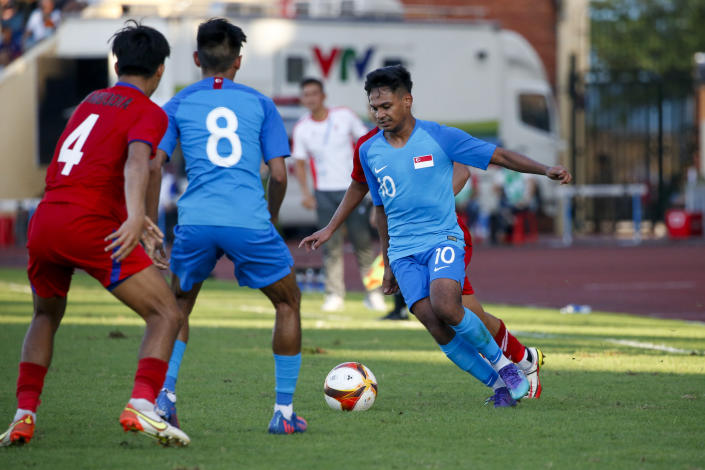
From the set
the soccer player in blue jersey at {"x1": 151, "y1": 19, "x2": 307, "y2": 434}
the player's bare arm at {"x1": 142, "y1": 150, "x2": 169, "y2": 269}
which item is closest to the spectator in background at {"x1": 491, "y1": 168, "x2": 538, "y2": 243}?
the soccer player in blue jersey at {"x1": 151, "y1": 19, "x2": 307, "y2": 434}

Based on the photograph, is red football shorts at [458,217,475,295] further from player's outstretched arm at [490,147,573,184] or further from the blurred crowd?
the blurred crowd

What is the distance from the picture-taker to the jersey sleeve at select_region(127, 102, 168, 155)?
216 inches

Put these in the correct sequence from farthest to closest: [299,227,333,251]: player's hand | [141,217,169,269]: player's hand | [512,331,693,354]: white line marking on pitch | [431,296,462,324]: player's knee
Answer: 1. [512,331,693,354]: white line marking on pitch
2. [299,227,333,251]: player's hand
3. [431,296,462,324]: player's knee
4. [141,217,169,269]: player's hand

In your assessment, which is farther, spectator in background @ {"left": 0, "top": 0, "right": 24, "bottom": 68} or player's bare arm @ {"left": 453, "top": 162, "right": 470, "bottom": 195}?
spectator in background @ {"left": 0, "top": 0, "right": 24, "bottom": 68}

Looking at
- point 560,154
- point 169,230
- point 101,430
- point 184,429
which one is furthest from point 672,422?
point 560,154

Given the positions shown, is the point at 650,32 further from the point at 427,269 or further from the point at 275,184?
the point at 275,184

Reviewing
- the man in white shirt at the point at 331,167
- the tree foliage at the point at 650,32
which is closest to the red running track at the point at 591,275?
the man in white shirt at the point at 331,167

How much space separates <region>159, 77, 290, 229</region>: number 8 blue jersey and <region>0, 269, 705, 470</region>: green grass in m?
1.11

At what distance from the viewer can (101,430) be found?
243 inches

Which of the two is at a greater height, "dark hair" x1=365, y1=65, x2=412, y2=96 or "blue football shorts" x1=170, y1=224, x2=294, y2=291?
"dark hair" x1=365, y1=65, x2=412, y2=96

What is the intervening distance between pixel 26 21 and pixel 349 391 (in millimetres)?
30161

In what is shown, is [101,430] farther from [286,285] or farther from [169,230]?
[169,230]

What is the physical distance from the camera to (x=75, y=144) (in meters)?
5.55

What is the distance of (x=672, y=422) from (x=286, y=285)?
2115 millimetres
